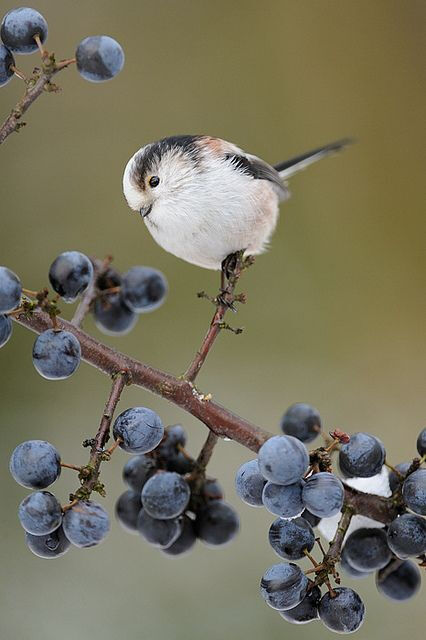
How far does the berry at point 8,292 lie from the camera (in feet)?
4.91

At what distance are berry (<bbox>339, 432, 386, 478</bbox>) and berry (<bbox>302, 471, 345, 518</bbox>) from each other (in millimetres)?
126

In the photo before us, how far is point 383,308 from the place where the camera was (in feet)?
12.6

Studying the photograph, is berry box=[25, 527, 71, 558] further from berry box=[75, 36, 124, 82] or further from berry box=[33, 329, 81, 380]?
berry box=[75, 36, 124, 82]

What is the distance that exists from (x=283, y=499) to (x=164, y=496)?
0.28m

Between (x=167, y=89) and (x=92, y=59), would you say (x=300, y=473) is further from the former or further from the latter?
(x=167, y=89)

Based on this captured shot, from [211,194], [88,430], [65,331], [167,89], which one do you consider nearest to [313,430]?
[65,331]

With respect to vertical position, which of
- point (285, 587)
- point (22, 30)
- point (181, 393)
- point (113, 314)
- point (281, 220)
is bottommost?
point (285, 587)

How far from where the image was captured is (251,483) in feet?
5.23

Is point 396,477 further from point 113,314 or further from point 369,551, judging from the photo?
point 113,314

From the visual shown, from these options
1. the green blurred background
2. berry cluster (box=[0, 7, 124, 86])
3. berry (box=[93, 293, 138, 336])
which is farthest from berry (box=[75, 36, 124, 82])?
the green blurred background

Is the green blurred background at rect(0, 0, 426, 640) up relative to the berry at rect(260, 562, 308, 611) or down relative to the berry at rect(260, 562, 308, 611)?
up

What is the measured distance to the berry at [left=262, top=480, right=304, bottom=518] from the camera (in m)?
1.49

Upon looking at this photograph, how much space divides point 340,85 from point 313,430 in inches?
104

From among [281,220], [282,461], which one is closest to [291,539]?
[282,461]
